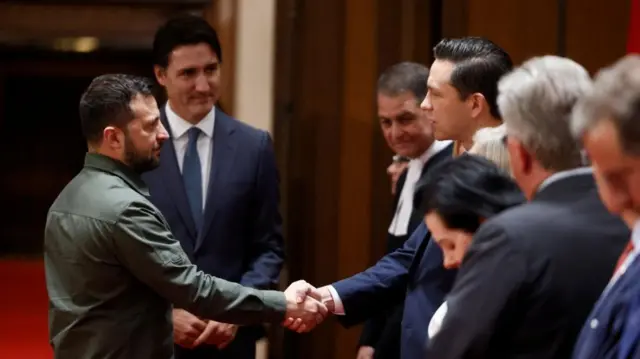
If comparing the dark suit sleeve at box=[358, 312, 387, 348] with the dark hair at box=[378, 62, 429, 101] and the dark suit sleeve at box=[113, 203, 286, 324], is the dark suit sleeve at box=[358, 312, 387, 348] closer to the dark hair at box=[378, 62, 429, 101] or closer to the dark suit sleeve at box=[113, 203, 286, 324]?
the dark suit sleeve at box=[113, 203, 286, 324]

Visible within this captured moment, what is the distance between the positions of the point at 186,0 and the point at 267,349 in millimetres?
1372

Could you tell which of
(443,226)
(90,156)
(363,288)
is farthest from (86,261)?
(443,226)

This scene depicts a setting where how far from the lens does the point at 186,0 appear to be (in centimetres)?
379

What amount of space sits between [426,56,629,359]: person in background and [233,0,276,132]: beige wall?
209 cm

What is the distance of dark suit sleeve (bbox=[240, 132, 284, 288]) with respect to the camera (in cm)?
277

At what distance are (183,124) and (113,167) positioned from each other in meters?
0.57

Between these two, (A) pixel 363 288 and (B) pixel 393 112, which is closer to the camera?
(A) pixel 363 288

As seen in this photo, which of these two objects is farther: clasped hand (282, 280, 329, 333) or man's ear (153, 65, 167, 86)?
man's ear (153, 65, 167, 86)

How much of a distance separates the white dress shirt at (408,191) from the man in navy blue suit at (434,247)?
1.06 ft

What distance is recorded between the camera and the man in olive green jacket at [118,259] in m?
2.16

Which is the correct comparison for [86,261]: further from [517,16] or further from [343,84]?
[517,16]

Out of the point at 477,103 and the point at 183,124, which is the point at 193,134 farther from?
the point at 477,103

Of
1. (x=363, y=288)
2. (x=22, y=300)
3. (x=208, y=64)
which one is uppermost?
(x=208, y=64)

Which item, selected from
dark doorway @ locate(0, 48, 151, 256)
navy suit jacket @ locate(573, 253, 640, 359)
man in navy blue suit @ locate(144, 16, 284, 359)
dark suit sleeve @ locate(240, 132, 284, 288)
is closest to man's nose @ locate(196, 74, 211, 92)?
man in navy blue suit @ locate(144, 16, 284, 359)
